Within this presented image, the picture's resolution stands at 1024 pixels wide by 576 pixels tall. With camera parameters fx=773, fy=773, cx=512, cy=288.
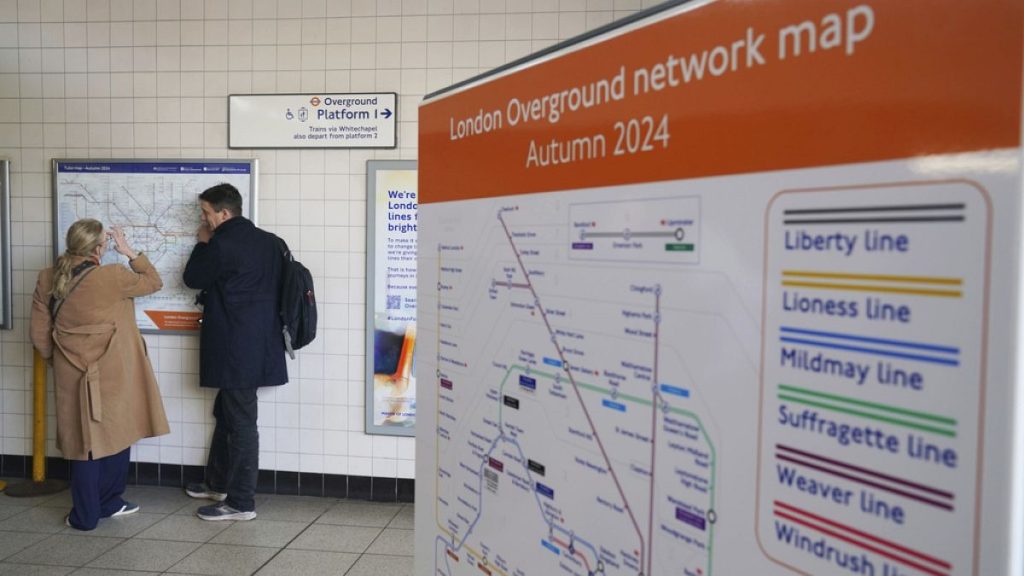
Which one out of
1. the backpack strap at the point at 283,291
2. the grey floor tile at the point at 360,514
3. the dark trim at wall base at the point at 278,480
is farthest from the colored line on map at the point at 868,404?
the dark trim at wall base at the point at 278,480

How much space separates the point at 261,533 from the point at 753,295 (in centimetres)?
380

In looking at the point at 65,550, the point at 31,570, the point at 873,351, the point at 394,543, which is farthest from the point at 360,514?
the point at 873,351

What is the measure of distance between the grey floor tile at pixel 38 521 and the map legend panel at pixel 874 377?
4.27m

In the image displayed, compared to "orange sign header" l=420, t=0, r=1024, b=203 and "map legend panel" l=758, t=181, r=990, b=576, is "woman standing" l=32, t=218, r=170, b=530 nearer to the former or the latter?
"orange sign header" l=420, t=0, r=1024, b=203

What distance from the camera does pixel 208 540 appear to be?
3889 mm

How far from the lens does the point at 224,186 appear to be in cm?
428

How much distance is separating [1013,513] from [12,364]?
5.48 metres

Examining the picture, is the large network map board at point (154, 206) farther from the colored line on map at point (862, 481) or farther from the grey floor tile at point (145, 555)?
the colored line on map at point (862, 481)

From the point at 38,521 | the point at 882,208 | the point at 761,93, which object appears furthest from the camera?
the point at 38,521

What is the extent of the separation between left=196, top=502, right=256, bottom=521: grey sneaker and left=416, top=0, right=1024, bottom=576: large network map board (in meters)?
3.34

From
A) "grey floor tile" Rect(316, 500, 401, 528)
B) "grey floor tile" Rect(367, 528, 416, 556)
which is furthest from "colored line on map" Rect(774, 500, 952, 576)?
"grey floor tile" Rect(316, 500, 401, 528)

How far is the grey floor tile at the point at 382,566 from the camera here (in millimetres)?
3537

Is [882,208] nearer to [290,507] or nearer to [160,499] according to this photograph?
[290,507]

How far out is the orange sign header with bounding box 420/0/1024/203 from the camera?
59 cm
